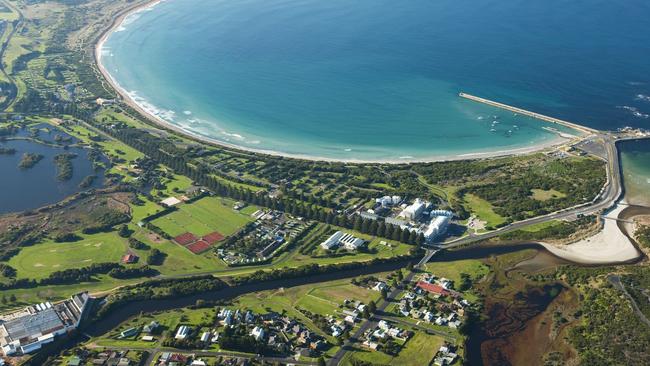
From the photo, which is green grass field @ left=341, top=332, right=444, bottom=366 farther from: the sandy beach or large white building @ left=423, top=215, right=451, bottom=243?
the sandy beach

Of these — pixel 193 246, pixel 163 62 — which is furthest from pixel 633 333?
pixel 163 62

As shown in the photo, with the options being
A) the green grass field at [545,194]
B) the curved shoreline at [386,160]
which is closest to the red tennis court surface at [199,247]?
the curved shoreline at [386,160]

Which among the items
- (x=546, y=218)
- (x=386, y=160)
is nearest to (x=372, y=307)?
(x=546, y=218)

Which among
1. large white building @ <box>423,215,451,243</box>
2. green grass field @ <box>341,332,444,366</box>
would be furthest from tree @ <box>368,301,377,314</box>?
large white building @ <box>423,215,451,243</box>

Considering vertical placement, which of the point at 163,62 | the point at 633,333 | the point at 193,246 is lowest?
the point at 633,333

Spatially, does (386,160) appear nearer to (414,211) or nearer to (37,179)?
(414,211)

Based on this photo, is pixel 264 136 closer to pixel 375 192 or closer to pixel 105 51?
pixel 375 192
